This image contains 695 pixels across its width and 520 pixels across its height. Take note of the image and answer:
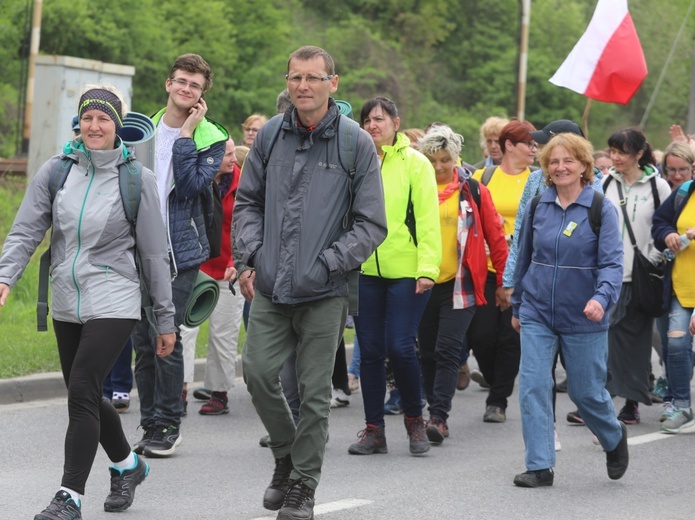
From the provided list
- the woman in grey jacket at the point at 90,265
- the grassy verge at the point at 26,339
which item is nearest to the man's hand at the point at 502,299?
the grassy verge at the point at 26,339

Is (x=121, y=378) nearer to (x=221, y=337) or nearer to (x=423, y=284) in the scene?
(x=221, y=337)

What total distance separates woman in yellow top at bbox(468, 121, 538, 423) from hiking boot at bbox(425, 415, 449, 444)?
0.85 meters

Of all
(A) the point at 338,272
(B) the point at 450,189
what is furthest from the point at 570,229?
(B) the point at 450,189

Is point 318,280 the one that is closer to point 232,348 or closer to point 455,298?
point 455,298

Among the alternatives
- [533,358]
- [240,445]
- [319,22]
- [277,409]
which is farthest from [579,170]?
[319,22]

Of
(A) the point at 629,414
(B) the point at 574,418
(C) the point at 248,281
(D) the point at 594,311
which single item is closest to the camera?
(C) the point at 248,281

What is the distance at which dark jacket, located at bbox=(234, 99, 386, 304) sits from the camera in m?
5.81

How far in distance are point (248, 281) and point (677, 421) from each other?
401 cm

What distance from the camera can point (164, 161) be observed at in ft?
24.1

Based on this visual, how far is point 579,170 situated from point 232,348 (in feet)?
10.4

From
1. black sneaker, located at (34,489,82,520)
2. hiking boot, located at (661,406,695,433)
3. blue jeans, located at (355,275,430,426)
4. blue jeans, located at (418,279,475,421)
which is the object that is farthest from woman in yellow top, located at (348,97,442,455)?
black sneaker, located at (34,489,82,520)

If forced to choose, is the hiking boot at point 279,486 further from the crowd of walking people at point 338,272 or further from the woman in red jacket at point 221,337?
the woman in red jacket at point 221,337

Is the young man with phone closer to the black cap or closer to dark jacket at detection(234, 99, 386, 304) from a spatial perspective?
dark jacket at detection(234, 99, 386, 304)

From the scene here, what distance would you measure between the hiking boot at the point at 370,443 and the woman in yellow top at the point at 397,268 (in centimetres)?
1
